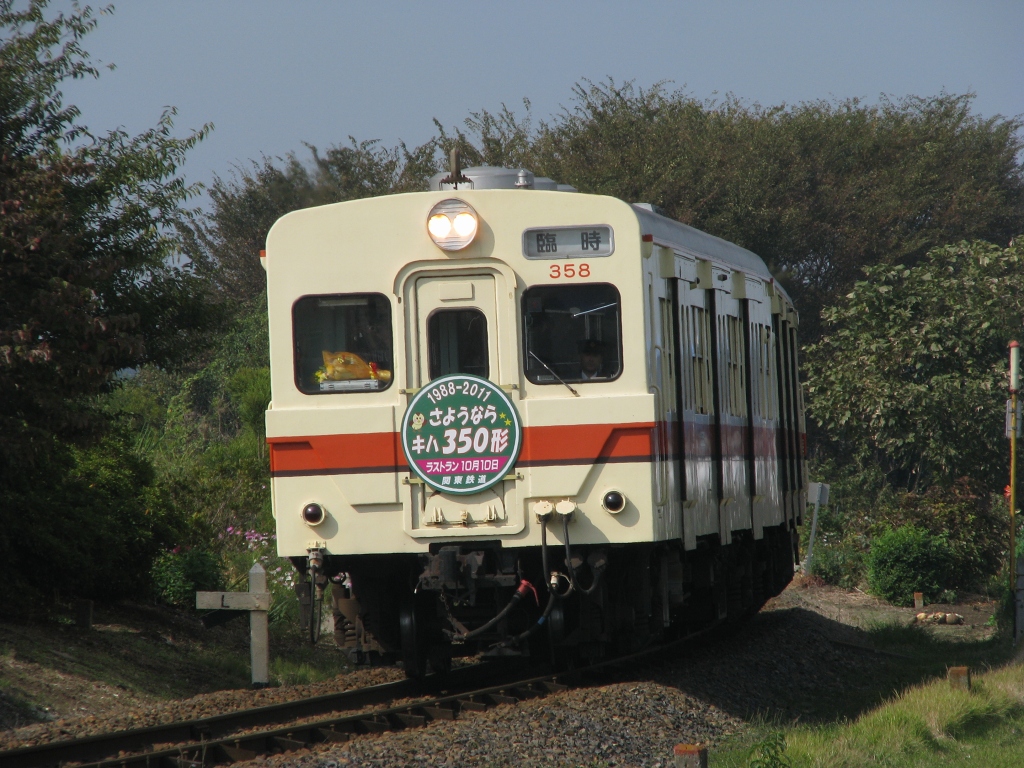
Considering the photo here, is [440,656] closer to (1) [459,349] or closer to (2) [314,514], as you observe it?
(2) [314,514]

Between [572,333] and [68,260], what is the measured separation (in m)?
3.69

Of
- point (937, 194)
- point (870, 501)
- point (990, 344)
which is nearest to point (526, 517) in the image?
point (990, 344)

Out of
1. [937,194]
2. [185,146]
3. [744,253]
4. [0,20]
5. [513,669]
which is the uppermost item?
[937,194]

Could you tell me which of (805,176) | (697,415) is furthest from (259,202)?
(697,415)

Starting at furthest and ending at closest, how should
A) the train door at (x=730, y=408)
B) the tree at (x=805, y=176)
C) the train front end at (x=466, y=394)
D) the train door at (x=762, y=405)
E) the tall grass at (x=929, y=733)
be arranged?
the tree at (x=805, y=176) < the train door at (x=762, y=405) < the train door at (x=730, y=408) < the train front end at (x=466, y=394) < the tall grass at (x=929, y=733)

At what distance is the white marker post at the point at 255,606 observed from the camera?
36.0 feet

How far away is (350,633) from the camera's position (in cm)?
1012

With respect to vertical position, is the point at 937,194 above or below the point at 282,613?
above

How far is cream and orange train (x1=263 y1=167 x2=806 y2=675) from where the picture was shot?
29.2 ft

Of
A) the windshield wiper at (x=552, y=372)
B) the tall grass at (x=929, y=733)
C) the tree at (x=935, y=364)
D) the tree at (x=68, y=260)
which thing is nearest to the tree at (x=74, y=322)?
the tree at (x=68, y=260)

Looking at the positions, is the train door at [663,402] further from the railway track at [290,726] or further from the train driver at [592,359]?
the railway track at [290,726]

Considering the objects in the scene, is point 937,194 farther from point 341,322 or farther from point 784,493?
point 341,322

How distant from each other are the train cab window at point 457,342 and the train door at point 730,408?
8.68ft

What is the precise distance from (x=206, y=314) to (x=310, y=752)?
599 cm
